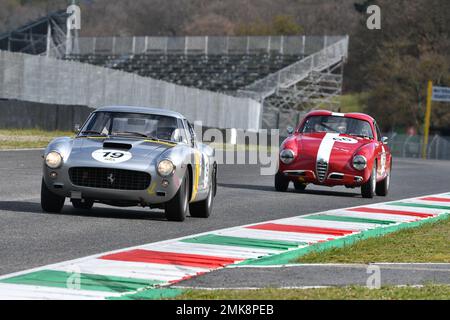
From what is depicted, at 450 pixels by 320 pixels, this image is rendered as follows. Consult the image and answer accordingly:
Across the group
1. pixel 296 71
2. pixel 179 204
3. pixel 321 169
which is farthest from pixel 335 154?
pixel 296 71

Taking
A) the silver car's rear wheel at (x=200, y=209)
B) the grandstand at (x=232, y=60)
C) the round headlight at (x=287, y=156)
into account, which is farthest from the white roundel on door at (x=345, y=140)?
the grandstand at (x=232, y=60)

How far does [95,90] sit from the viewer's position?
137ft

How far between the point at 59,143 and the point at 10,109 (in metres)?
20.1

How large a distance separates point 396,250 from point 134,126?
405 centimetres

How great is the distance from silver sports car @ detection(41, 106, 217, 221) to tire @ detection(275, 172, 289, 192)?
20.8 feet

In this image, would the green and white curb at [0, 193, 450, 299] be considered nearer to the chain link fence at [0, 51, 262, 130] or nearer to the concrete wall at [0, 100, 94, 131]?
the concrete wall at [0, 100, 94, 131]

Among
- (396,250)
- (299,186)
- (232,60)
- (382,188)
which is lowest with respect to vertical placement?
(299,186)

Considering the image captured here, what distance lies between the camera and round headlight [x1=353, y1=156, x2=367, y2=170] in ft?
63.7

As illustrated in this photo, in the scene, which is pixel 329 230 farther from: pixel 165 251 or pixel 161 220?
pixel 165 251

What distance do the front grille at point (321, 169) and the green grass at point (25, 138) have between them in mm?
12356

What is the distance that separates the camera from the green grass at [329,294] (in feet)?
25.8

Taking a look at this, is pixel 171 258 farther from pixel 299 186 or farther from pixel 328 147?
pixel 299 186

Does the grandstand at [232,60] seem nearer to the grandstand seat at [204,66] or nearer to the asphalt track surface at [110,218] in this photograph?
the grandstand seat at [204,66]
